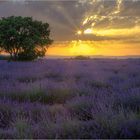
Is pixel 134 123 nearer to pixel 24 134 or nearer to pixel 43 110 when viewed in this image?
pixel 24 134

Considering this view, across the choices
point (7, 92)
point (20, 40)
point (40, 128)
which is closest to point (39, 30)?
point (20, 40)

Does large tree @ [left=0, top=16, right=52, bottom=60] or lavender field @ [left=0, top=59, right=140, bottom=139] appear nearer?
lavender field @ [left=0, top=59, right=140, bottom=139]

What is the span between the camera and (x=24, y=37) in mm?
33969

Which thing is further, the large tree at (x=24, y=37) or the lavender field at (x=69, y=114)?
the large tree at (x=24, y=37)

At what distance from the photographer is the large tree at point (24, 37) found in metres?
33.4

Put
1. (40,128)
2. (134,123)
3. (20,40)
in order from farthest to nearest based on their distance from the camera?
(20,40), (40,128), (134,123)

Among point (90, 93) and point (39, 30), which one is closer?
point (90, 93)

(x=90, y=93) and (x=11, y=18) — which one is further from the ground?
(x=11, y=18)

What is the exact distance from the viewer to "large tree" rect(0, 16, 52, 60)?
110ft

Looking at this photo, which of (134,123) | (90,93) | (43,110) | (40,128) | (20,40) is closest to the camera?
(134,123)

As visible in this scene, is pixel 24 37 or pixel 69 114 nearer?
pixel 69 114

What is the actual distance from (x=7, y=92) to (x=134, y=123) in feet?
13.4

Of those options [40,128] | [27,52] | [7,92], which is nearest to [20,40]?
[27,52]

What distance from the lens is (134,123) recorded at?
13.9ft
